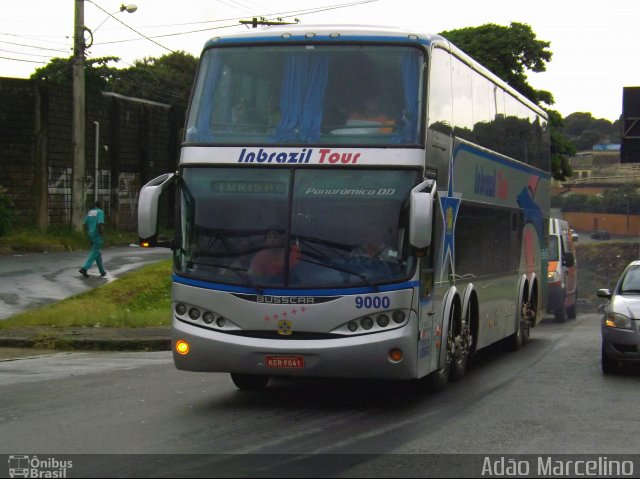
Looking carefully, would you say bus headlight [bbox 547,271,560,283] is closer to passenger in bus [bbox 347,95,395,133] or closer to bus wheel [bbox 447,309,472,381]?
bus wheel [bbox 447,309,472,381]

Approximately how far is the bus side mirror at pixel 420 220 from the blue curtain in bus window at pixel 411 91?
30.2 inches

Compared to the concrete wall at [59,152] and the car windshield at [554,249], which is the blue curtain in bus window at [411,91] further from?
the concrete wall at [59,152]

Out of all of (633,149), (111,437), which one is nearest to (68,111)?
(633,149)

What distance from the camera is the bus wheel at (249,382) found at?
1205 centimetres

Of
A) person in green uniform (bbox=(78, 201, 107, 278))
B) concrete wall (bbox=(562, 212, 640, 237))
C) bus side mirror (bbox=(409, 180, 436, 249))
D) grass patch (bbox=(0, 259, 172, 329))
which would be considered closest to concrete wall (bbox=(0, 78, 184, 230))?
grass patch (bbox=(0, 259, 172, 329))

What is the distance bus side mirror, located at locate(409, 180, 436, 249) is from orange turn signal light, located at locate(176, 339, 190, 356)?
2.37 m

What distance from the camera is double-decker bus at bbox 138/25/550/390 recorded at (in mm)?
10273

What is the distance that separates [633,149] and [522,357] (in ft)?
72.5

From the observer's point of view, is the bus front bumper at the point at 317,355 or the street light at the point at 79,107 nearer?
the bus front bumper at the point at 317,355

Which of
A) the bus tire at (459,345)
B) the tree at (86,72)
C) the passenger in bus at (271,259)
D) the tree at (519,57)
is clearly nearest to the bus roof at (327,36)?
the passenger in bus at (271,259)

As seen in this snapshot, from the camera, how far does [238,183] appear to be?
10664 millimetres

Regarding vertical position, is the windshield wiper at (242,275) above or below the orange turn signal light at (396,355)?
above

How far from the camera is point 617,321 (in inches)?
552

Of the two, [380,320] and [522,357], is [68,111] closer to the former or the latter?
[522,357]
